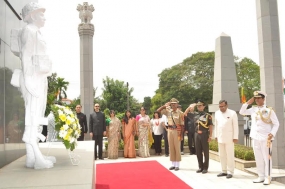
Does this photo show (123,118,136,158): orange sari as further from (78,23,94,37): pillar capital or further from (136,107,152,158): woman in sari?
(78,23,94,37): pillar capital

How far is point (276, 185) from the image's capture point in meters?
5.05

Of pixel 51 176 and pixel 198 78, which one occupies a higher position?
pixel 198 78

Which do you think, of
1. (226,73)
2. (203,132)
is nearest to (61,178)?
(203,132)

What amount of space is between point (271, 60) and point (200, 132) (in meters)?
2.56

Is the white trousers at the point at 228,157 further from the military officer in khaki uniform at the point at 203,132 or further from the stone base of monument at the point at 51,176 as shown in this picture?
the stone base of monument at the point at 51,176

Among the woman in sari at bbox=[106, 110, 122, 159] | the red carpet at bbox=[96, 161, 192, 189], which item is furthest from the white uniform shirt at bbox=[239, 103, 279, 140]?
the woman in sari at bbox=[106, 110, 122, 159]

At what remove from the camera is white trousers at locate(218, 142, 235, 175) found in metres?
5.87

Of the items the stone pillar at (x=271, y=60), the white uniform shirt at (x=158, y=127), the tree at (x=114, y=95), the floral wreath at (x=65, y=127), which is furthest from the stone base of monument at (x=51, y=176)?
the tree at (x=114, y=95)

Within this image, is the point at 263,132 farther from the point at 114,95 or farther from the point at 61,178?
the point at 114,95

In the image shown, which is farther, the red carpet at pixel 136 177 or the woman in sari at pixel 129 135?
the woman in sari at pixel 129 135

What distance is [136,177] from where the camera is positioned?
5.89m

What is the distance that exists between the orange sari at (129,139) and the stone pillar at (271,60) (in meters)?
4.16

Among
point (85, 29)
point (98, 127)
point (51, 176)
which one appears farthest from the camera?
point (85, 29)

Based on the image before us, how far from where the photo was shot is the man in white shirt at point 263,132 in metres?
5.12
